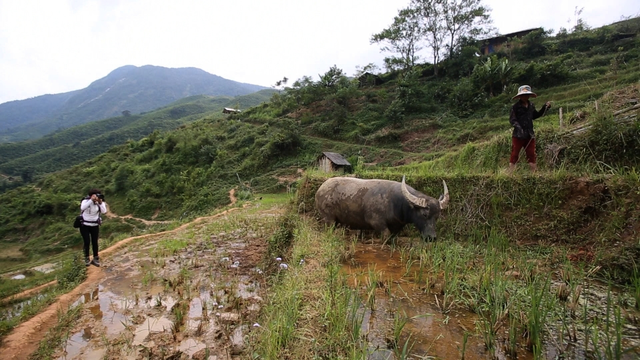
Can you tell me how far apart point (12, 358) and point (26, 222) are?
114 ft

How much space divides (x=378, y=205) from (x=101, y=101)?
6781 inches

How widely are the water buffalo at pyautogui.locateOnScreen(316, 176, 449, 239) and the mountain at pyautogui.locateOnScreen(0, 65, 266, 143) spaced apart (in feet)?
432

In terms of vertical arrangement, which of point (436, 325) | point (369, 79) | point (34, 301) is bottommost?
point (34, 301)

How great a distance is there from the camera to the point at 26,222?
29.0 metres

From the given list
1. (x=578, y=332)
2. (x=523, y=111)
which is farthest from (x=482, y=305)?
(x=523, y=111)

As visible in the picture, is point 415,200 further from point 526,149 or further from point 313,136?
point 313,136

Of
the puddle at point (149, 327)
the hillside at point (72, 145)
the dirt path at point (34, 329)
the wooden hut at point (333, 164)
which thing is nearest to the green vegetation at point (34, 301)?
the dirt path at point (34, 329)

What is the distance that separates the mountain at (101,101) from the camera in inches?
4811

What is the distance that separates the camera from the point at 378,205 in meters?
5.39

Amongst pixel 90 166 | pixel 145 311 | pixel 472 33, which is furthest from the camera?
pixel 90 166

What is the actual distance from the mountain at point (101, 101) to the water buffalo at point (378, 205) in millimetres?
131587

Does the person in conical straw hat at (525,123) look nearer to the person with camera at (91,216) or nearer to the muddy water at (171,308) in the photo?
the muddy water at (171,308)

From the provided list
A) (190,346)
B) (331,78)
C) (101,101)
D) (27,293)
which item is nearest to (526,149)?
(190,346)

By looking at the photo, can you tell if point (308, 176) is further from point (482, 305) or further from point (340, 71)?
point (340, 71)
